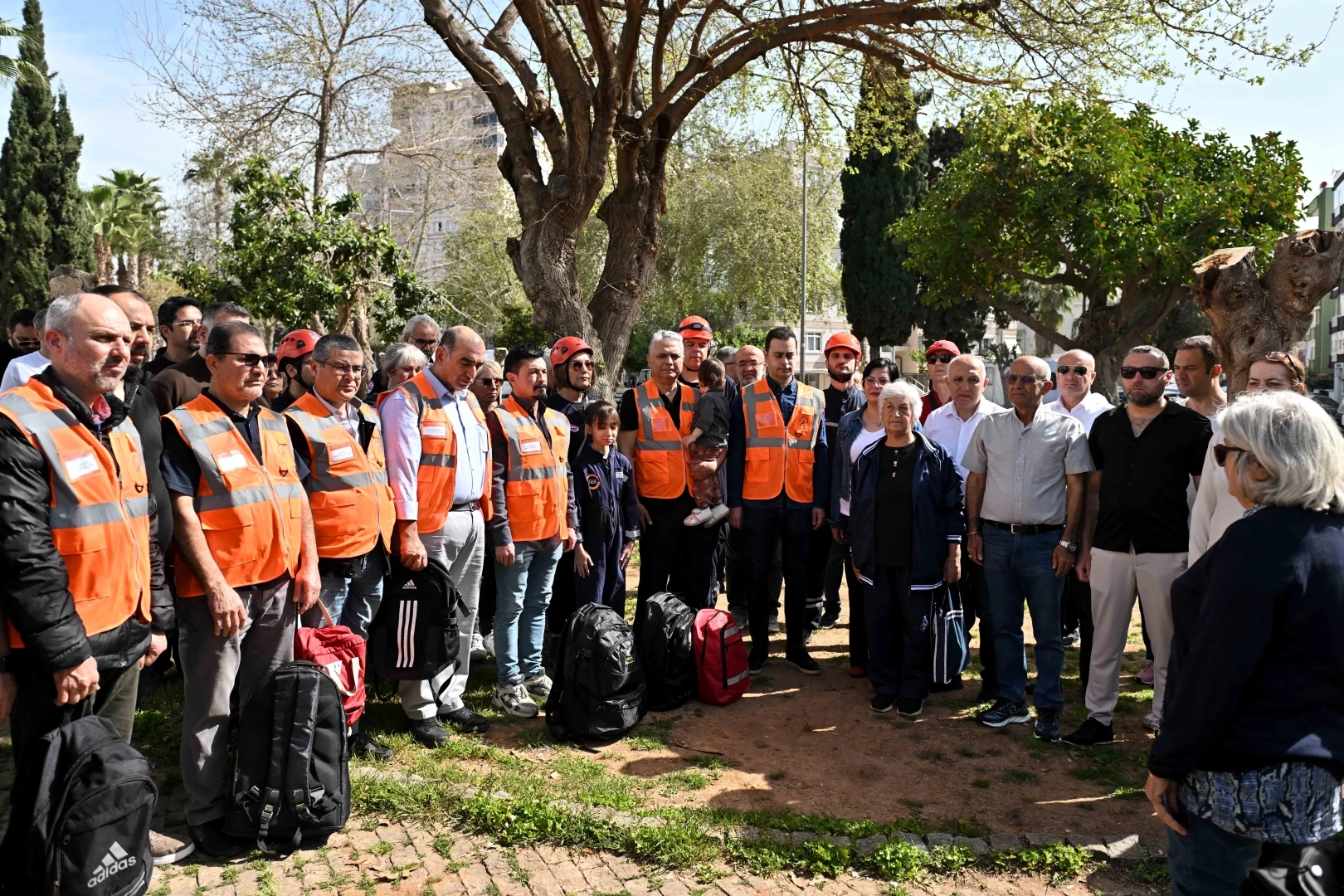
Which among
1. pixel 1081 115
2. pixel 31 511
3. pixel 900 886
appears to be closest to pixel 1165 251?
pixel 1081 115

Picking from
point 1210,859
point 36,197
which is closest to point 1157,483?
point 1210,859

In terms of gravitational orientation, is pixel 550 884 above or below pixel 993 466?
below

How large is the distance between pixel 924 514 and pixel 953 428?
3.94ft

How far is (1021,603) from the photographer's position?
5.50 meters

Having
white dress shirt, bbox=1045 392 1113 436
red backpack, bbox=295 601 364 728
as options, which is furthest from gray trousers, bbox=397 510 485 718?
white dress shirt, bbox=1045 392 1113 436

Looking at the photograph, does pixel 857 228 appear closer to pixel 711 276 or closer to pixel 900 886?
pixel 711 276

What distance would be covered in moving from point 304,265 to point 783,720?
9.95 metres

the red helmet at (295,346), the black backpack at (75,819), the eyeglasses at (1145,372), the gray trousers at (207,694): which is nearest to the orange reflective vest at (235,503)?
the gray trousers at (207,694)

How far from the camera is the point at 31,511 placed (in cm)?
310

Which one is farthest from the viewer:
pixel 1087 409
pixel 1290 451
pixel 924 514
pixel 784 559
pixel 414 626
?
pixel 1087 409

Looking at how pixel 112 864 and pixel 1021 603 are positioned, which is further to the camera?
pixel 1021 603

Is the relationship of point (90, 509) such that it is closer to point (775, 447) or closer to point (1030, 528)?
point (775, 447)

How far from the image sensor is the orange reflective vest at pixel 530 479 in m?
5.64

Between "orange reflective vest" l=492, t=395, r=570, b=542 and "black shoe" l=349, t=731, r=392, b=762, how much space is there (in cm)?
137
